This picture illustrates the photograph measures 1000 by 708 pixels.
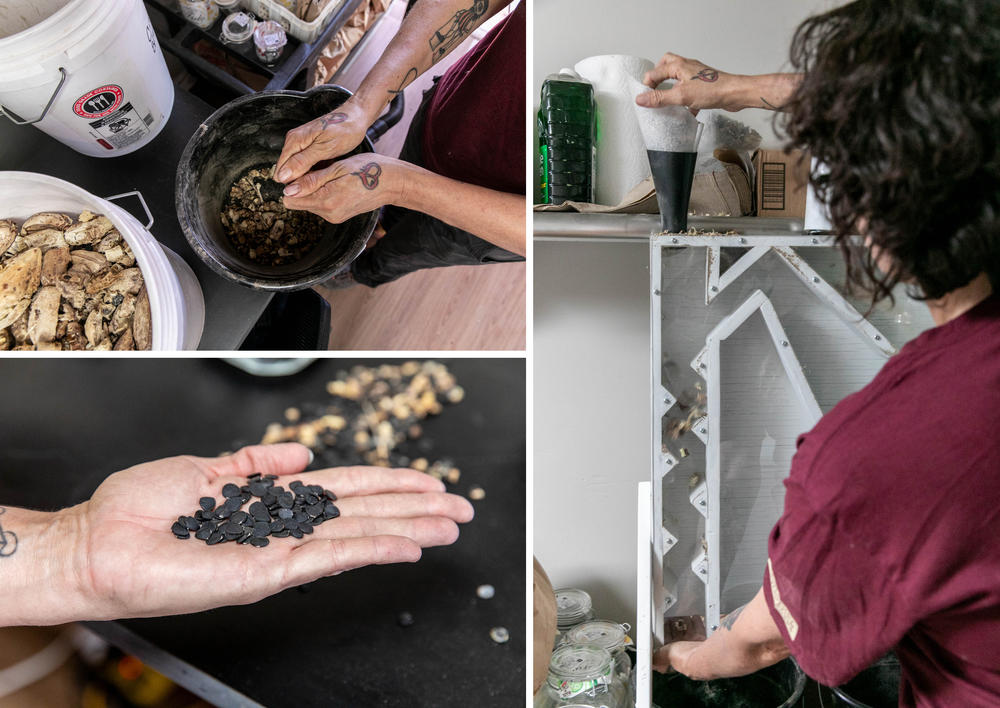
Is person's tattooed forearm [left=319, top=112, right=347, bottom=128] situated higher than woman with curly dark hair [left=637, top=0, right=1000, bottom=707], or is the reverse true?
person's tattooed forearm [left=319, top=112, right=347, bottom=128]

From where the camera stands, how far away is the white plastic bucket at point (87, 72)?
29.9 inches

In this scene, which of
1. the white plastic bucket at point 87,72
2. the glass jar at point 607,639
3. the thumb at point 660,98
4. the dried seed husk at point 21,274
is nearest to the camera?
the white plastic bucket at point 87,72

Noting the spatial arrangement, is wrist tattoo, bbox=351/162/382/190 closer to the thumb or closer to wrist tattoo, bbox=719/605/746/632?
the thumb

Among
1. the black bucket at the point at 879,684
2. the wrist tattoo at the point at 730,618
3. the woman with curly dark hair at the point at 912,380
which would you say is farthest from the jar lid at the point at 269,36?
the black bucket at the point at 879,684

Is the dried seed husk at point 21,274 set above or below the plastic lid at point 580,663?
above

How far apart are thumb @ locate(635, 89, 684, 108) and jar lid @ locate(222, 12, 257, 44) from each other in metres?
0.52

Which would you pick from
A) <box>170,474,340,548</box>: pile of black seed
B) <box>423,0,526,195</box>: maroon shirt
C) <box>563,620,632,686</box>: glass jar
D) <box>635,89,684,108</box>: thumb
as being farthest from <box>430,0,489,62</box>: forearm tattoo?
<box>563,620,632,686</box>: glass jar

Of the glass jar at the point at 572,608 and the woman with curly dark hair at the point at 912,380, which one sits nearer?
the woman with curly dark hair at the point at 912,380

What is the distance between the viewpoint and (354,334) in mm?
959

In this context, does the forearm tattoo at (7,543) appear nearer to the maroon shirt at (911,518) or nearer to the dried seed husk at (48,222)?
the dried seed husk at (48,222)

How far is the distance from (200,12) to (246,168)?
0.20m

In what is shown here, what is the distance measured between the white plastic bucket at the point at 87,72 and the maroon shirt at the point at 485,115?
0.34 meters

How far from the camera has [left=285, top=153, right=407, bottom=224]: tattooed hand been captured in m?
0.86

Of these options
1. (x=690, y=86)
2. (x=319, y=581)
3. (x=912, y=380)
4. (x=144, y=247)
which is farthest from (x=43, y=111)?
(x=912, y=380)
